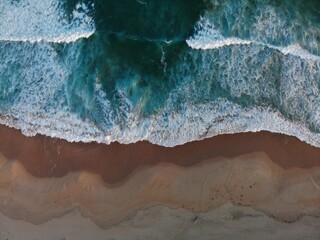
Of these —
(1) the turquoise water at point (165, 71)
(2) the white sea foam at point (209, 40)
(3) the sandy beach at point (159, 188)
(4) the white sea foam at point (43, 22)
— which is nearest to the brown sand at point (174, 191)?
(3) the sandy beach at point (159, 188)

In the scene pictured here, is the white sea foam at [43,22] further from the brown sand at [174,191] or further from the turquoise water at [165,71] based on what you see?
the brown sand at [174,191]

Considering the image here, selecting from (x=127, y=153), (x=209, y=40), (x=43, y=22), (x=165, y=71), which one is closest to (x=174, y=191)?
(x=127, y=153)

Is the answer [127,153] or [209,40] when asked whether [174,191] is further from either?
[209,40]

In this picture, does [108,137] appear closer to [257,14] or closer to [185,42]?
[185,42]

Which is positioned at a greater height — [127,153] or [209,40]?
[209,40]

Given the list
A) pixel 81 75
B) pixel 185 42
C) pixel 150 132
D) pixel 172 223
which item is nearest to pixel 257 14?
pixel 185 42
